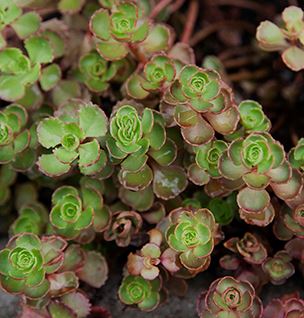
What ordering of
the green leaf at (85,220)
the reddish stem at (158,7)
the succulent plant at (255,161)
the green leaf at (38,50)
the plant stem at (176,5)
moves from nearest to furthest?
the succulent plant at (255,161) → the green leaf at (85,220) → the green leaf at (38,50) → the reddish stem at (158,7) → the plant stem at (176,5)

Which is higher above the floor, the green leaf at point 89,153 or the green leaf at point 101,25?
the green leaf at point 101,25

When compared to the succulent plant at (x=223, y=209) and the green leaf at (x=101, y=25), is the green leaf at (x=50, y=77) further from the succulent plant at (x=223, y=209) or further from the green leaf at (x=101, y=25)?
the succulent plant at (x=223, y=209)

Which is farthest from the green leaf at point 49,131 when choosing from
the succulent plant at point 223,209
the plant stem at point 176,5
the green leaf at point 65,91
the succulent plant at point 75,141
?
the plant stem at point 176,5

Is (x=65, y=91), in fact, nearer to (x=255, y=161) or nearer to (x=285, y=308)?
(x=255, y=161)

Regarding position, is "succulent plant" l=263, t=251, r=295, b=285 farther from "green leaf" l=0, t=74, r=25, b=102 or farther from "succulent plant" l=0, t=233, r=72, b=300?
"green leaf" l=0, t=74, r=25, b=102

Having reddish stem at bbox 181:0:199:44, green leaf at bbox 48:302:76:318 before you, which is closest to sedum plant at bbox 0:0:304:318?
green leaf at bbox 48:302:76:318
